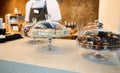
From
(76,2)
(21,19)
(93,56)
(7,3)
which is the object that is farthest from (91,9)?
(93,56)

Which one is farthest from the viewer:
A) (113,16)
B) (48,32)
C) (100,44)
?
(113,16)

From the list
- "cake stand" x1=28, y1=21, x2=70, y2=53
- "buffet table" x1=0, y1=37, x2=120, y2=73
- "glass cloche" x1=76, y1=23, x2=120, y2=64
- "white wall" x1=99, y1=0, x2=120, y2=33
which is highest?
"white wall" x1=99, y1=0, x2=120, y2=33

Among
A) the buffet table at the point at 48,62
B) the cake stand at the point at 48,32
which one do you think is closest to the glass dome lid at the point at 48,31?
the cake stand at the point at 48,32

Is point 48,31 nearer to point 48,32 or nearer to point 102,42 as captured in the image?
point 48,32

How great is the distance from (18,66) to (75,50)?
16.0 inches

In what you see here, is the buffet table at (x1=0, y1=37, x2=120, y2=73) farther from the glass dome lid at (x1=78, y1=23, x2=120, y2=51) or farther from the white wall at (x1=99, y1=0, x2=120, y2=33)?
the white wall at (x1=99, y1=0, x2=120, y2=33)

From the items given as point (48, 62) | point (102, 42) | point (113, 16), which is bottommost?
point (48, 62)

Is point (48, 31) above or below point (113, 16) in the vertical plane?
below

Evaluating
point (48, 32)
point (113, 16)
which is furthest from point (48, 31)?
point (113, 16)

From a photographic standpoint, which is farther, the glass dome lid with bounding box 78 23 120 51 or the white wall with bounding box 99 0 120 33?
the white wall with bounding box 99 0 120 33

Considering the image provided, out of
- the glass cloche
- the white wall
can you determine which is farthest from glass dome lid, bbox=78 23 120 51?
the white wall

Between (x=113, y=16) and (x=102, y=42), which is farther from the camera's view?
(x=113, y=16)

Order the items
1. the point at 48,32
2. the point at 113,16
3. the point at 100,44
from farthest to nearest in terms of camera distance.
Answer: the point at 113,16, the point at 48,32, the point at 100,44

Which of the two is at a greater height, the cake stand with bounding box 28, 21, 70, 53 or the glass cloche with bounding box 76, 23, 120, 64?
the cake stand with bounding box 28, 21, 70, 53
